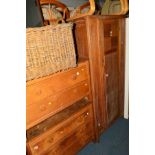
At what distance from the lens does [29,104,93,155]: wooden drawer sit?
52.9 inches

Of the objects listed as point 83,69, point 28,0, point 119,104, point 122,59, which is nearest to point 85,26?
point 83,69

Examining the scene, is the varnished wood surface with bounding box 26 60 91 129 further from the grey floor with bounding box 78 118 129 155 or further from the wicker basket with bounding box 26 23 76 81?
the grey floor with bounding box 78 118 129 155

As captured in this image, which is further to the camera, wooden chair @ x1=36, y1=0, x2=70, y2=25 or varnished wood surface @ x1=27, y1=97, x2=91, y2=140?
wooden chair @ x1=36, y1=0, x2=70, y2=25

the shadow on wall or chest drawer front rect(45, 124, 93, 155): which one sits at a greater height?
the shadow on wall

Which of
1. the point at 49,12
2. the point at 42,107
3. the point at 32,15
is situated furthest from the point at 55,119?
the point at 49,12

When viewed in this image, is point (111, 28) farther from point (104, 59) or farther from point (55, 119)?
point (55, 119)

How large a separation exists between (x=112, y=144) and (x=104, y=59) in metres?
0.95

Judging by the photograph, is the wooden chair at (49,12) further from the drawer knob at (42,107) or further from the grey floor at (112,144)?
the grey floor at (112,144)

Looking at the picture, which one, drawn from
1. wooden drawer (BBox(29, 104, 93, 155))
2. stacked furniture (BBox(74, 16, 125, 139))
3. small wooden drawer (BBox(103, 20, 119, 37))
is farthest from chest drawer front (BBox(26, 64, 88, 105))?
small wooden drawer (BBox(103, 20, 119, 37))

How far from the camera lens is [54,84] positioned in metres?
1.40

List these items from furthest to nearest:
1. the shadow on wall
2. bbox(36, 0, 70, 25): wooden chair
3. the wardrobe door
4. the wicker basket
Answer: the wardrobe door → bbox(36, 0, 70, 25): wooden chair → the shadow on wall → the wicker basket

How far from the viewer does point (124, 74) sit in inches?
85.8
